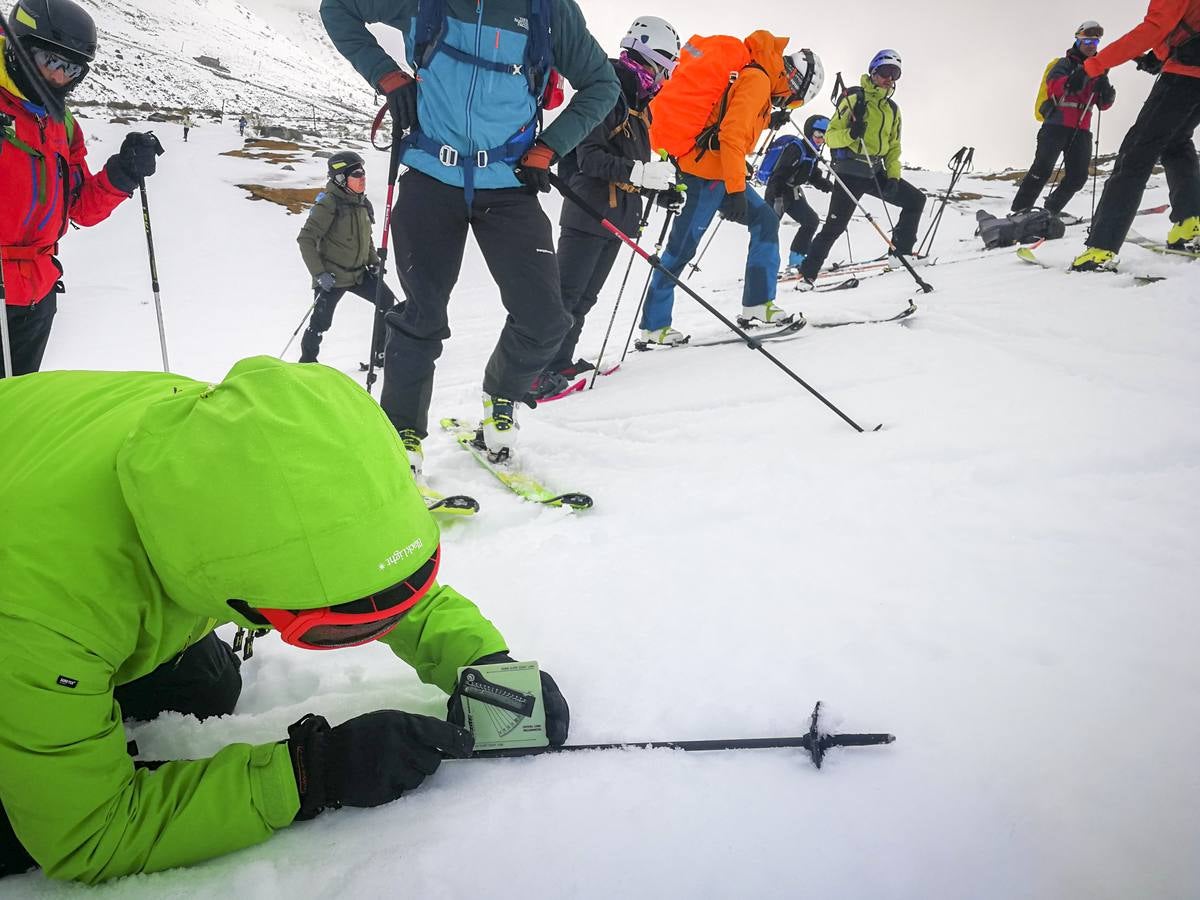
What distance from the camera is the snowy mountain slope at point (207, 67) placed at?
4306 centimetres

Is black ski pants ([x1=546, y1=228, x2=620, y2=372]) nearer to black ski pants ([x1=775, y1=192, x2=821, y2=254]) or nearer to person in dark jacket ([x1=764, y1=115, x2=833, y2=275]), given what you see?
person in dark jacket ([x1=764, y1=115, x2=833, y2=275])

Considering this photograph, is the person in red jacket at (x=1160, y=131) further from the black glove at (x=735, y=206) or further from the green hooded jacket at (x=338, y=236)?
the green hooded jacket at (x=338, y=236)

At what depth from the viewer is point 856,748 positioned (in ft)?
4.70

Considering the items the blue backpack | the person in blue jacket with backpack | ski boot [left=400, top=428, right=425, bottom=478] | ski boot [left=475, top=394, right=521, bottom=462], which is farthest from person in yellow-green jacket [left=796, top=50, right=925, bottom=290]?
ski boot [left=400, top=428, right=425, bottom=478]

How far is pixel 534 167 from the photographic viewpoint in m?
2.70

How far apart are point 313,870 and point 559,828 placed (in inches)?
18.5

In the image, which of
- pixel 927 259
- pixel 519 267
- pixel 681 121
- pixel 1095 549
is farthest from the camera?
pixel 927 259

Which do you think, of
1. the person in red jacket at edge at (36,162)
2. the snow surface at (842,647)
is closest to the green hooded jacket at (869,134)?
the snow surface at (842,647)

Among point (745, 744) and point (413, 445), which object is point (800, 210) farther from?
point (745, 744)

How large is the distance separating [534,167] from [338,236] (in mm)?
4281

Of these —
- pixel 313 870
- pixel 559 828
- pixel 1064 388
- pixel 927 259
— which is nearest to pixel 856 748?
pixel 559 828

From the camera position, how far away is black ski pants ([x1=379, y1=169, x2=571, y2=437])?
2717mm

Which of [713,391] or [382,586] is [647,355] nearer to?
[713,391]

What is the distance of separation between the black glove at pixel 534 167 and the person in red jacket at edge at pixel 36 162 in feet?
6.72
